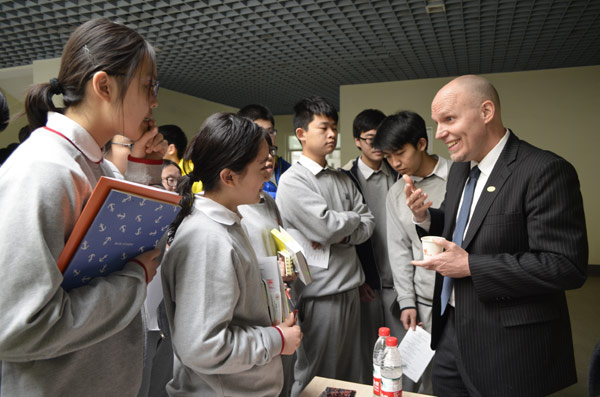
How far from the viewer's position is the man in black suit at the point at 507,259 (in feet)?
4.16

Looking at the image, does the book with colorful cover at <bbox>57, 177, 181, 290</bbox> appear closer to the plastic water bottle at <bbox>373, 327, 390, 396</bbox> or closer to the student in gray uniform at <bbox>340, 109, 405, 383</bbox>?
the plastic water bottle at <bbox>373, 327, 390, 396</bbox>

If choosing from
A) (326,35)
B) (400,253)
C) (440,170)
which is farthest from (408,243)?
(326,35)

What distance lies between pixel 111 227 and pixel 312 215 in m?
1.35

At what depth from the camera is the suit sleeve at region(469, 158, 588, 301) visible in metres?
1.26

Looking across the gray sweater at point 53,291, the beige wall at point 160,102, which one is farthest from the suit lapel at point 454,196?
the beige wall at point 160,102

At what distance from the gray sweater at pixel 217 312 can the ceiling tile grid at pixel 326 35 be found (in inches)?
136

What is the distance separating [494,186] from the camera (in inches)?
54.4

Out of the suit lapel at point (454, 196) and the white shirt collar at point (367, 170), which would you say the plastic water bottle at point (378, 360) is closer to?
the suit lapel at point (454, 196)

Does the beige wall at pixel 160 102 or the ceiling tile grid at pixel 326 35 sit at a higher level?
the ceiling tile grid at pixel 326 35

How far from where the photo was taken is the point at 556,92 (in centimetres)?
640

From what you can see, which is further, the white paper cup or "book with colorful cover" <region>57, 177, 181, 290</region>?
the white paper cup

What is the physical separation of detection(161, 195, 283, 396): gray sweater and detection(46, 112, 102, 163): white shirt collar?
0.34 m

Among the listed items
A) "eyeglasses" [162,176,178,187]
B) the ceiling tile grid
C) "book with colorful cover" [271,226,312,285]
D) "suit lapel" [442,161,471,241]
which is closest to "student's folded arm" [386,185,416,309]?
"suit lapel" [442,161,471,241]

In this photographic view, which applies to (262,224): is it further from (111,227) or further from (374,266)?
(111,227)
